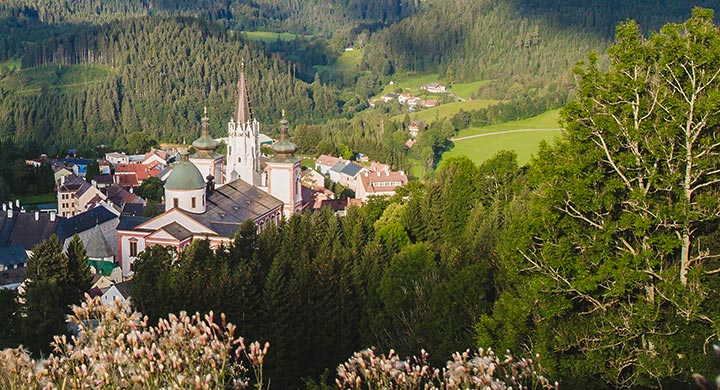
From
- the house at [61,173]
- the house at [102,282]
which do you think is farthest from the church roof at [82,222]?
the house at [61,173]

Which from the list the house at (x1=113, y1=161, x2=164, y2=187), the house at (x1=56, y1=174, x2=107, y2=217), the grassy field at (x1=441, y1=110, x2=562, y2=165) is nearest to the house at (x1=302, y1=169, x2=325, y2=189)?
the house at (x1=113, y1=161, x2=164, y2=187)

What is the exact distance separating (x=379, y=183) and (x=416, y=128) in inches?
1687

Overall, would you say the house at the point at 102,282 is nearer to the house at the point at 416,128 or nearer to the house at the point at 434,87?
the house at the point at 416,128

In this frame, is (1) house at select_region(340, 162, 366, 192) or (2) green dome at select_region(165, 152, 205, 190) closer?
(2) green dome at select_region(165, 152, 205, 190)

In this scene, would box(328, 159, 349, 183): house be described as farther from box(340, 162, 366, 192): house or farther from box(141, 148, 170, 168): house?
box(141, 148, 170, 168): house

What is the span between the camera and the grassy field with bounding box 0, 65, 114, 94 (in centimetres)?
17025

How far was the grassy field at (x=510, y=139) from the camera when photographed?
4072 inches

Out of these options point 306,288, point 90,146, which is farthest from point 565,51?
point 306,288

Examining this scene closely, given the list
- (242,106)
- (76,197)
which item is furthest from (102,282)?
(76,197)

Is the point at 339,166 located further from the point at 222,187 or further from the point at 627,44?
the point at 627,44

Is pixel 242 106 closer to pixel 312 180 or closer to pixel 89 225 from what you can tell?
pixel 89 225

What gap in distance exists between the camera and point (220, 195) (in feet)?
177

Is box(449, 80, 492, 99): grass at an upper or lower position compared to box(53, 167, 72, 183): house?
lower

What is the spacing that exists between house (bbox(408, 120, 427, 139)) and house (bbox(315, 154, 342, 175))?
21829 millimetres
